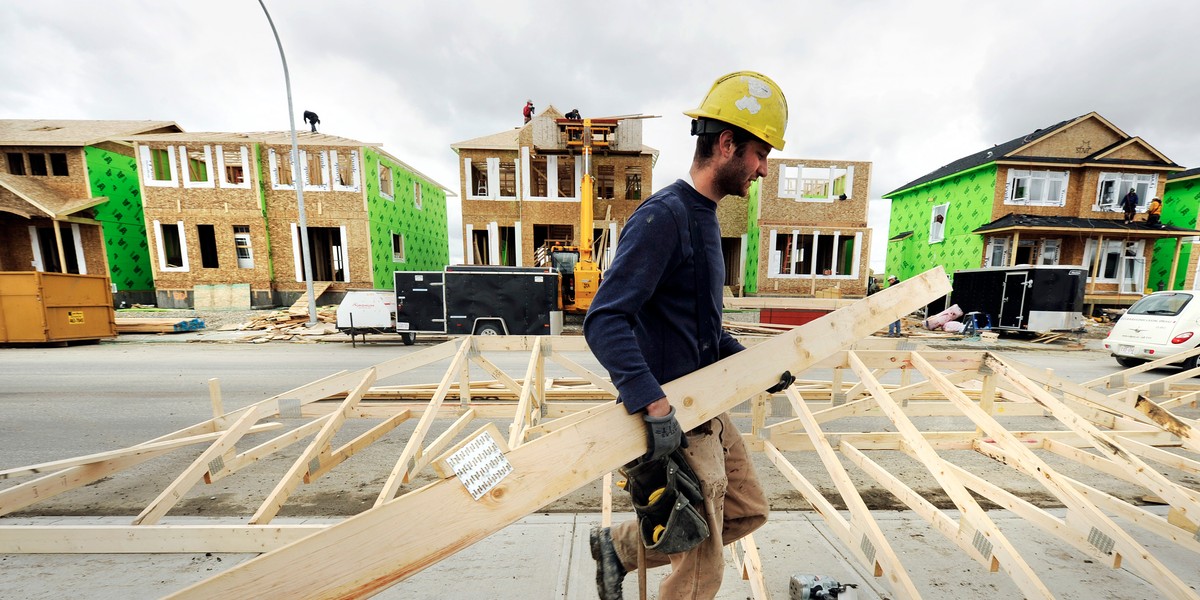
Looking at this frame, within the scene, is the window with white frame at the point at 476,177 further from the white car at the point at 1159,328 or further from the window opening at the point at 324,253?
the white car at the point at 1159,328

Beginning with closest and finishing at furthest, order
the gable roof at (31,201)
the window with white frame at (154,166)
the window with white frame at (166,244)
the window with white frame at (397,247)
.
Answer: the gable roof at (31,201)
the window with white frame at (154,166)
the window with white frame at (166,244)
the window with white frame at (397,247)

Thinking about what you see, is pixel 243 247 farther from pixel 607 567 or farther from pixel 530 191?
pixel 607 567

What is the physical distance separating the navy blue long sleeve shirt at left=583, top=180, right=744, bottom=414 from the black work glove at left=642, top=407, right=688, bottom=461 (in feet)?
0.25

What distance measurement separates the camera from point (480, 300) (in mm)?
10172

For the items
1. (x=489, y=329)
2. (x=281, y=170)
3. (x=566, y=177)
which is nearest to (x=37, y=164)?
(x=281, y=170)

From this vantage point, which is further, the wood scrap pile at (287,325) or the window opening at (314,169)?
the window opening at (314,169)

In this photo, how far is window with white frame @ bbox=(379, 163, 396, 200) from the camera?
1761 cm

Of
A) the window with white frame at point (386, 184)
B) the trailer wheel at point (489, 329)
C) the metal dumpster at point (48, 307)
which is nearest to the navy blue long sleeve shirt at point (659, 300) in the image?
the trailer wheel at point (489, 329)

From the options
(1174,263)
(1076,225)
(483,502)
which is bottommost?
(483,502)

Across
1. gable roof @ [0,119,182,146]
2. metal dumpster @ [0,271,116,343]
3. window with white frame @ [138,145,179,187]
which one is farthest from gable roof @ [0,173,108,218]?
metal dumpster @ [0,271,116,343]

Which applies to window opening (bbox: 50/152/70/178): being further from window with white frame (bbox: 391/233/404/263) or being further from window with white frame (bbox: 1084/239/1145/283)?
window with white frame (bbox: 1084/239/1145/283)

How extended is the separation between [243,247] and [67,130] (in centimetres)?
1105

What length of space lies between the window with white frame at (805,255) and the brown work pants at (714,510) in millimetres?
16692

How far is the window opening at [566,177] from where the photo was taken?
17.0m
